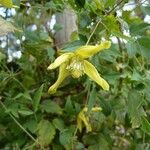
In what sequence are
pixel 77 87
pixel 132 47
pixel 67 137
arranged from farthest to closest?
1. pixel 77 87
2. pixel 67 137
3. pixel 132 47

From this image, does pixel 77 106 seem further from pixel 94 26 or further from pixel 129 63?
pixel 94 26

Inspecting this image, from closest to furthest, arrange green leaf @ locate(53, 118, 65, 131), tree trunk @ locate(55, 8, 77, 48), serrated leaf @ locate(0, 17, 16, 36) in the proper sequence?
serrated leaf @ locate(0, 17, 16, 36), green leaf @ locate(53, 118, 65, 131), tree trunk @ locate(55, 8, 77, 48)

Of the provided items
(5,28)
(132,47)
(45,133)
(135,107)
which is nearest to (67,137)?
(45,133)

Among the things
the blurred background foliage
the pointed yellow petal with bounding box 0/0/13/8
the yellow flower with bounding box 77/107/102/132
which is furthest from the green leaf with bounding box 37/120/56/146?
the pointed yellow petal with bounding box 0/0/13/8

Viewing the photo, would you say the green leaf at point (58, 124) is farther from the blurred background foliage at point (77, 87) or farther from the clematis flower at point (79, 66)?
the clematis flower at point (79, 66)

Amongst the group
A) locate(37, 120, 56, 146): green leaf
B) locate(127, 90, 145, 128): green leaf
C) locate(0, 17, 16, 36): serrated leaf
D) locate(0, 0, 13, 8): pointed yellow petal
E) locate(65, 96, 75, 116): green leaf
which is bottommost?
locate(37, 120, 56, 146): green leaf

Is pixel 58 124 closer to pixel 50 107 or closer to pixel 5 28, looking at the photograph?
pixel 50 107

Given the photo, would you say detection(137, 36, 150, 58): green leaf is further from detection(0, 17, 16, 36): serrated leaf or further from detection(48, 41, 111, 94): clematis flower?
detection(0, 17, 16, 36): serrated leaf

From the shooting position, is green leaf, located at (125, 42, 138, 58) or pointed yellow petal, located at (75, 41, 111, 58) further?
green leaf, located at (125, 42, 138, 58)
